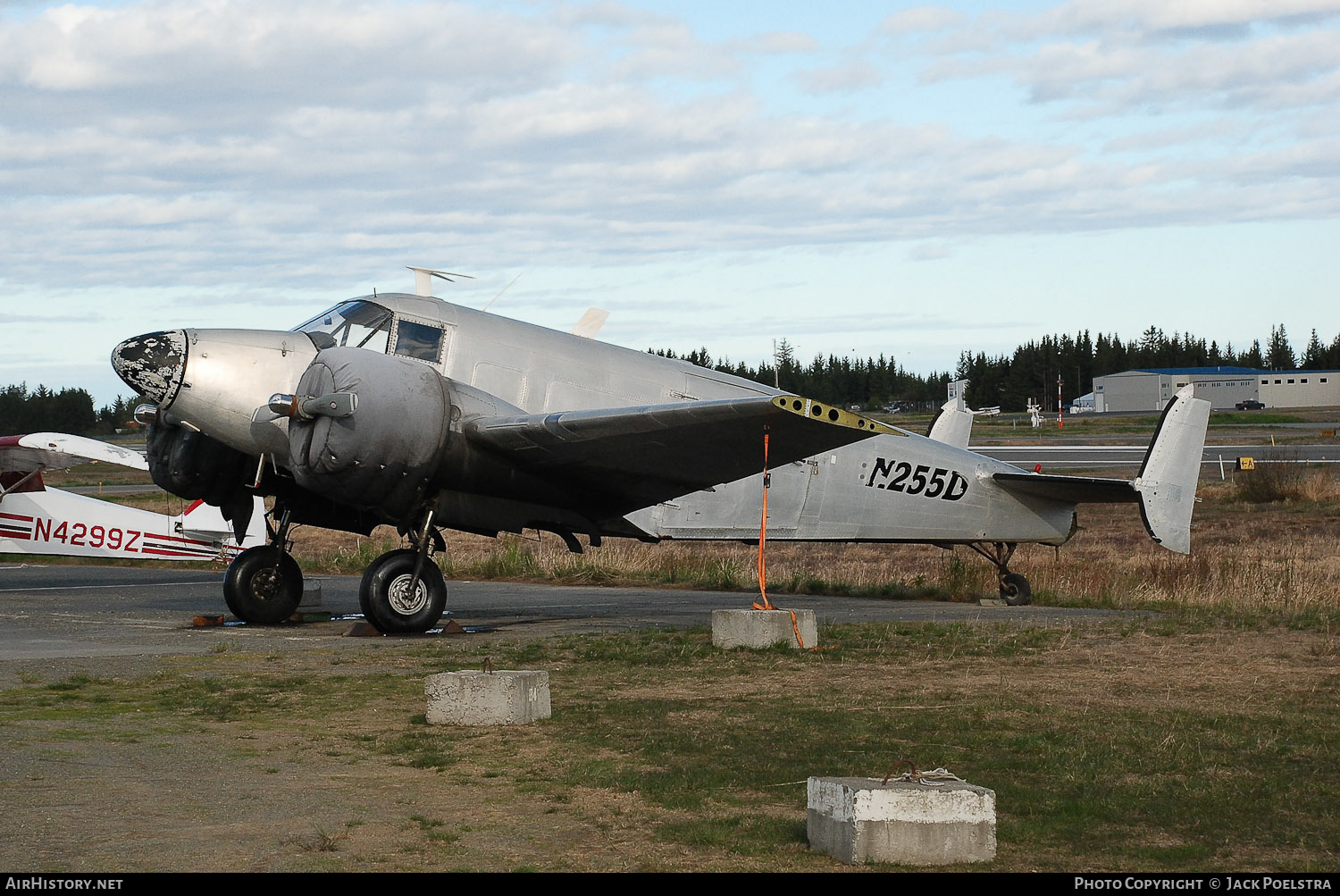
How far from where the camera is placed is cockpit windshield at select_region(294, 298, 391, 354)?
15.2 m

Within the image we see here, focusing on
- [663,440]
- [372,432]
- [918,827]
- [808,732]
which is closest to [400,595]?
[372,432]

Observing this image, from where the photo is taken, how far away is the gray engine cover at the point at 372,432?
13664mm

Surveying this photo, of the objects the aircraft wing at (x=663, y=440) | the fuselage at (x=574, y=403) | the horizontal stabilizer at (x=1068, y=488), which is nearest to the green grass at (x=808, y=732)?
the aircraft wing at (x=663, y=440)

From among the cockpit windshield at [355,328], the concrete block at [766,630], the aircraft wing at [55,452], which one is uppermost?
the cockpit windshield at [355,328]

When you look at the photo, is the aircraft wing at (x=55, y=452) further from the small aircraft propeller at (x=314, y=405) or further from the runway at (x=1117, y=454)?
the runway at (x=1117, y=454)

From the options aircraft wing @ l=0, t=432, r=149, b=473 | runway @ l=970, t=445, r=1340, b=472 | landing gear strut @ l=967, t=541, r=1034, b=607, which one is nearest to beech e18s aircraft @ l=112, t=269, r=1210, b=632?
landing gear strut @ l=967, t=541, r=1034, b=607

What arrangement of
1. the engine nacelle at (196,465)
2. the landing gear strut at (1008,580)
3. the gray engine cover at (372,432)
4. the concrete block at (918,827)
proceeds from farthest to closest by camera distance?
1. the landing gear strut at (1008,580)
2. the engine nacelle at (196,465)
3. the gray engine cover at (372,432)
4. the concrete block at (918,827)

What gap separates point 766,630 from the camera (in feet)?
42.4

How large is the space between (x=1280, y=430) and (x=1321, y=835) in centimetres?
9127

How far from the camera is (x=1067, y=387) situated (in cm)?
18400

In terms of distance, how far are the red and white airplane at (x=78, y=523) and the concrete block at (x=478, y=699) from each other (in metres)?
15.1

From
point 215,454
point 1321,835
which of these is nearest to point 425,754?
point 1321,835

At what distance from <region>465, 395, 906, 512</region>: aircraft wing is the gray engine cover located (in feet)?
2.14

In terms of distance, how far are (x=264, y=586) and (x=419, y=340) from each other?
12.7 feet
